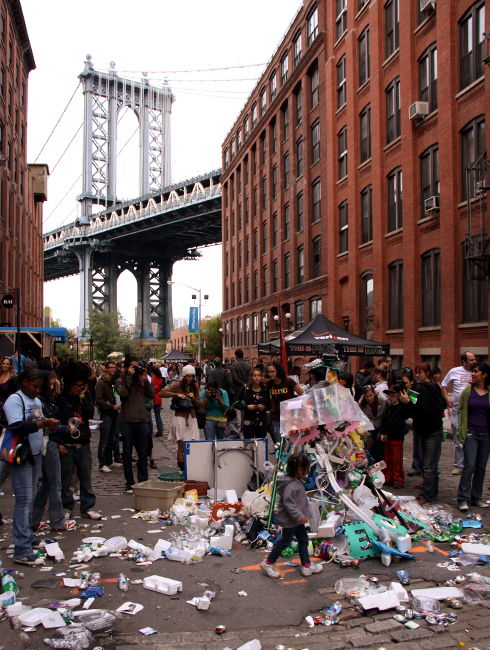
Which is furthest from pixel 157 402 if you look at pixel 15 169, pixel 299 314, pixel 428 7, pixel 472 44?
pixel 15 169

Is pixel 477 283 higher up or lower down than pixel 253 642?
higher up

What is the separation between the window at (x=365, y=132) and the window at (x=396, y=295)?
6.00 metres

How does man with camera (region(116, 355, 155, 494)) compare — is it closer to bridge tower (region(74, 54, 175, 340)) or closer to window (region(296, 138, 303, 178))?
window (region(296, 138, 303, 178))

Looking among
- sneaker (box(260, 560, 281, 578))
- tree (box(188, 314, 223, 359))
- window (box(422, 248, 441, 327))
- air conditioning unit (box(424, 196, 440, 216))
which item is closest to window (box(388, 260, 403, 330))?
window (box(422, 248, 441, 327))

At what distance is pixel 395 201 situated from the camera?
22.9m

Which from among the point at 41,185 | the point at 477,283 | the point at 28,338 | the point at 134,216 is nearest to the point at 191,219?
the point at 134,216

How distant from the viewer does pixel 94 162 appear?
107 meters

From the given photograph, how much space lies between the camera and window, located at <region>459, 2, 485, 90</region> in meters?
17.3

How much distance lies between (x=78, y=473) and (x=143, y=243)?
91141mm

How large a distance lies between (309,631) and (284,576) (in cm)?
101

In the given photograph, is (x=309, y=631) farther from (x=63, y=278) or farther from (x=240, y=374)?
(x=63, y=278)

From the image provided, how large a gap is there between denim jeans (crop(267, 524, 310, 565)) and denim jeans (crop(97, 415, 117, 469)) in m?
5.64

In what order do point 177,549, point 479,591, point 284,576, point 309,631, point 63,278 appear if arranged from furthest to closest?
point 63,278 < point 177,549 < point 284,576 < point 479,591 < point 309,631

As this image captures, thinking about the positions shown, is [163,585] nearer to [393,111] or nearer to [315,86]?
[393,111]
